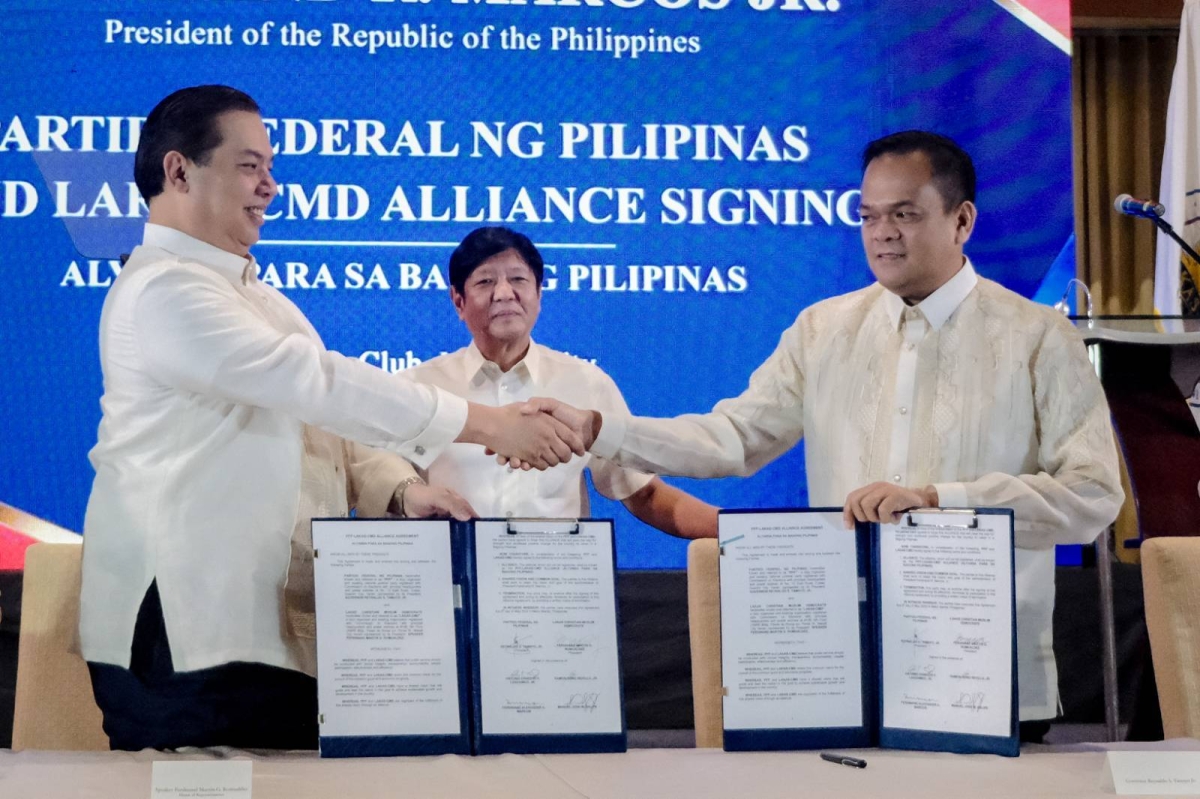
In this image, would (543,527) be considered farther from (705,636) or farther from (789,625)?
(705,636)

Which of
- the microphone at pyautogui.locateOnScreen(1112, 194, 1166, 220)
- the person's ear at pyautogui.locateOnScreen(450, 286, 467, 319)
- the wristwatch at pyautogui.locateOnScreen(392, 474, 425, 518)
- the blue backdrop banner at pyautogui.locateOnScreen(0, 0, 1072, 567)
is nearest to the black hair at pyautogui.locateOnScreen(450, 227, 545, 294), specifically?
the person's ear at pyautogui.locateOnScreen(450, 286, 467, 319)

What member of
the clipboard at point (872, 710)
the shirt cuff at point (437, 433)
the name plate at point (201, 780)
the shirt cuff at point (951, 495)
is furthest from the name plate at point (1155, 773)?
the shirt cuff at point (437, 433)

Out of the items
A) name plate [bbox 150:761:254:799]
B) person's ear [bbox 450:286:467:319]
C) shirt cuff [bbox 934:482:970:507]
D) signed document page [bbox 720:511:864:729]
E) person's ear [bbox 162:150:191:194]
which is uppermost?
person's ear [bbox 162:150:191:194]

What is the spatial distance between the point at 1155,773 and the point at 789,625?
0.44m

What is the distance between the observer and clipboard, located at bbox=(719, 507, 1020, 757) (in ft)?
5.11

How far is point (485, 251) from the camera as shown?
2.78 meters

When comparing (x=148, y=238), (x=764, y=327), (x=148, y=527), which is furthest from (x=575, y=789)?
(x=764, y=327)

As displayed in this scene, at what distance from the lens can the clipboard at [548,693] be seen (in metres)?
1.57

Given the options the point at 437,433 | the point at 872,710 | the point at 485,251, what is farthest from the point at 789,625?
the point at 485,251

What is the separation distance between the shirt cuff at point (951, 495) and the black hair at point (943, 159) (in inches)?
21.5

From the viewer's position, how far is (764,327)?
3.94m

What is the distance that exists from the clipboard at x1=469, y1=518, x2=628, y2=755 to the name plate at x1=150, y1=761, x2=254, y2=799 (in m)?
0.32

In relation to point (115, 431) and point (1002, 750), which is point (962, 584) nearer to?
point (1002, 750)

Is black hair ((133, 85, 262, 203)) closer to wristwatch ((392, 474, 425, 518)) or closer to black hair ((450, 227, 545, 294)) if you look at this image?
wristwatch ((392, 474, 425, 518))
